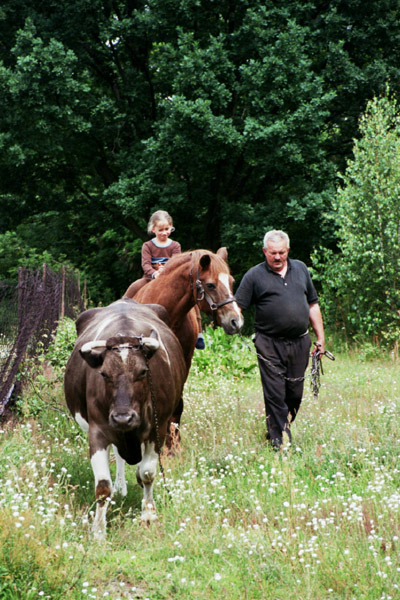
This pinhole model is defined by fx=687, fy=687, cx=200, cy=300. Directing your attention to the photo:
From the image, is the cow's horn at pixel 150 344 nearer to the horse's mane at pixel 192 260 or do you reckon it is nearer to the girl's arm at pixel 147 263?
the horse's mane at pixel 192 260

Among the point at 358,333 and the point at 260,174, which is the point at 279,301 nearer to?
the point at 358,333

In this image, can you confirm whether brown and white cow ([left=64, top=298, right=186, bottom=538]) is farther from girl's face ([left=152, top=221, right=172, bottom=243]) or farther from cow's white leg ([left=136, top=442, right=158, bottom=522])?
girl's face ([left=152, top=221, right=172, bottom=243])

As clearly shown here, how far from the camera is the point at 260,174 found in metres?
23.2

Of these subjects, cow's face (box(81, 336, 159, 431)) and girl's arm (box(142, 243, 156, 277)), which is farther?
girl's arm (box(142, 243, 156, 277))

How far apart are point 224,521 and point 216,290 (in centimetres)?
277

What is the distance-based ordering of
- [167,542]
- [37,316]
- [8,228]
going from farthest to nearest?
[8,228], [37,316], [167,542]

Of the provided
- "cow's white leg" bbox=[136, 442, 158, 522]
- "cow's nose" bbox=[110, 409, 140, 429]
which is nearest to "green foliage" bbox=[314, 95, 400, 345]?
"cow's white leg" bbox=[136, 442, 158, 522]

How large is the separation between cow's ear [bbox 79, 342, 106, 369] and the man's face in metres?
2.57

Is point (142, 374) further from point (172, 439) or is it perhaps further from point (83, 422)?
point (172, 439)

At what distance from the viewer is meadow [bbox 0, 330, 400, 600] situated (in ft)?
13.6

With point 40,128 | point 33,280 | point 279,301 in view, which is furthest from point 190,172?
point 279,301

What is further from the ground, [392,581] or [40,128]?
[40,128]

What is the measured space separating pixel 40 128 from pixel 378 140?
9665 mm

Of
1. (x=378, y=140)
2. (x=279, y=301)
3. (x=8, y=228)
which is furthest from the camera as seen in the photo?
(x=8, y=228)
